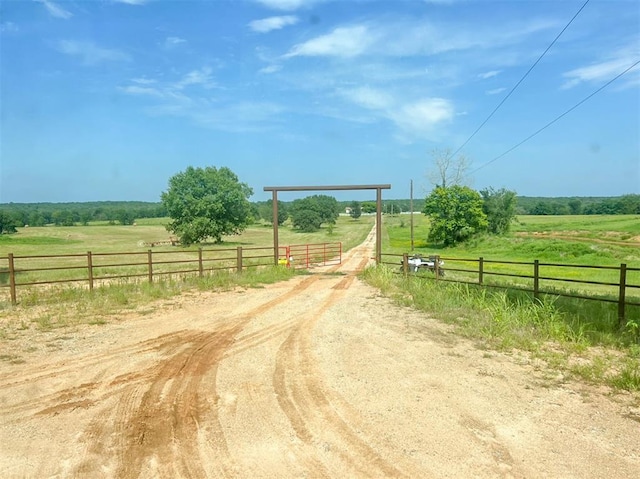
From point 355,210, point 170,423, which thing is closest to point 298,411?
point 170,423

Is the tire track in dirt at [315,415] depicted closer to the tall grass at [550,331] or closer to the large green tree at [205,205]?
the tall grass at [550,331]

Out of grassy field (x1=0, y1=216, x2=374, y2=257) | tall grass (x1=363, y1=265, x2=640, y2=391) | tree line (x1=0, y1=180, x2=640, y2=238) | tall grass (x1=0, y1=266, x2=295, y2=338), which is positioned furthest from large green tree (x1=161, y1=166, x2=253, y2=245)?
tall grass (x1=363, y1=265, x2=640, y2=391)

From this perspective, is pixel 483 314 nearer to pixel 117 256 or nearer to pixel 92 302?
pixel 92 302

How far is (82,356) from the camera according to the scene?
21.6ft

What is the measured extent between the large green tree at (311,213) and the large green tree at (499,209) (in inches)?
1348

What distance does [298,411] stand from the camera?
15.1 ft

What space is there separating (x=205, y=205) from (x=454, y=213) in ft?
85.4

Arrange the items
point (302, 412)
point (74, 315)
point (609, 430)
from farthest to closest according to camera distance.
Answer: point (74, 315)
point (302, 412)
point (609, 430)

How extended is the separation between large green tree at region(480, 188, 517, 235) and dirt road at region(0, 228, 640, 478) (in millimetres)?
46231

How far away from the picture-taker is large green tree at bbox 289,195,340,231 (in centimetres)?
8231

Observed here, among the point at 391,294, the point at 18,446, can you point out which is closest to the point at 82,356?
the point at 18,446

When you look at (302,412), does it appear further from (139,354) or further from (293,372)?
(139,354)

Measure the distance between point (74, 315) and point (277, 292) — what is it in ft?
16.9

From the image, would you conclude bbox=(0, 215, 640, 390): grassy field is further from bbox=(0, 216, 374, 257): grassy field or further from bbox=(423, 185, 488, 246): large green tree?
bbox=(423, 185, 488, 246): large green tree
